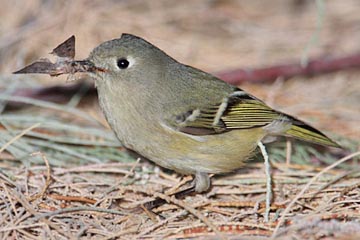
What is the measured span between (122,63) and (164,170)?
642mm

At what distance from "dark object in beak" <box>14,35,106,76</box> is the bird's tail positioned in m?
0.93

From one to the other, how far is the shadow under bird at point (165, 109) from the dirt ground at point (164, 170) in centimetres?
17

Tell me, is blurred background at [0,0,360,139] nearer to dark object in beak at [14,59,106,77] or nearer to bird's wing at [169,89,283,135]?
bird's wing at [169,89,283,135]

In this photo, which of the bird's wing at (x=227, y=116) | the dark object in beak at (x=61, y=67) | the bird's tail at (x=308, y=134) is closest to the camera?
the dark object in beak at (x=61, y=67)

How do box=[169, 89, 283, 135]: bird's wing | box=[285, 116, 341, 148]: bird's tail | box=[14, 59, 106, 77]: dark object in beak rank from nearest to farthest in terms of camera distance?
box=[14, 59, 106, 77]: dark object in beak
box=[169, 89, 283, 135]: bird's wing
box=[285, 116, 341, 148]: bird's tail

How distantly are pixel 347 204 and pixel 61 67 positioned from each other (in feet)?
4.04

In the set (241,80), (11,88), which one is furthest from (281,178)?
(11,88)

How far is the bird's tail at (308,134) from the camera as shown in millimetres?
3049

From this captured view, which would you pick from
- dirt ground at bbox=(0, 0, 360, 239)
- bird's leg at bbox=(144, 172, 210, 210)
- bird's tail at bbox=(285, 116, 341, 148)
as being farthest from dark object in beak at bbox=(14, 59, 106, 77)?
bird's tail at bbox=(285, 116, 341, 148)

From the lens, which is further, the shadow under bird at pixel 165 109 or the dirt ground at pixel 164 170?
the shadow under bird at pixel 165 109

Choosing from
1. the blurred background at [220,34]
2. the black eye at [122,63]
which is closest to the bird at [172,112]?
the black eye at [122,63]

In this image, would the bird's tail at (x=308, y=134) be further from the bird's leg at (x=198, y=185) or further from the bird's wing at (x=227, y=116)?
the bird's leg at (x=198, y=185)

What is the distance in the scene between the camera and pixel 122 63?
2686 millimetres

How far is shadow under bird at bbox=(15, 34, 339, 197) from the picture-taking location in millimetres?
2688
